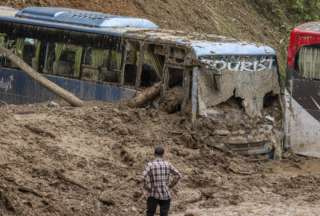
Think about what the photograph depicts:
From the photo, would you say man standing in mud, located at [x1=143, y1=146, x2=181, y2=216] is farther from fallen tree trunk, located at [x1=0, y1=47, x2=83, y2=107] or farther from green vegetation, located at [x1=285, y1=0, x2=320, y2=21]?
green vegetation, located at [x1=285, y1=0, x2=320, y2=21]

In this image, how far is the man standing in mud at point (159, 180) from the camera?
12695mm

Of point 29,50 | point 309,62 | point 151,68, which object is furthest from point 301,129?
point 29,50

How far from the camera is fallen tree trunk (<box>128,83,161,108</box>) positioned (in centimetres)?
1838

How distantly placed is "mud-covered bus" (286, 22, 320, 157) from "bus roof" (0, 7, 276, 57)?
62 centimetres

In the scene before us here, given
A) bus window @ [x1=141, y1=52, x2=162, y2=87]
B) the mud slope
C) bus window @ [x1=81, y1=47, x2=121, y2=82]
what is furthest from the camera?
the mud slope

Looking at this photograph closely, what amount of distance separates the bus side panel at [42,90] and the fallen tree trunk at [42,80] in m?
0.30

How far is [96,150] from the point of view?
16.2m

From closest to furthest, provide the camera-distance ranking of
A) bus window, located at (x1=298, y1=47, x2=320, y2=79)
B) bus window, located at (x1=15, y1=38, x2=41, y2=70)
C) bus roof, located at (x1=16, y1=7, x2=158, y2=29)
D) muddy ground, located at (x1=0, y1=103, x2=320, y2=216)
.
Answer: muddy ground, located at (x1=0, y1=103, x2=320, y2=216)
bus window, located at (x1=298, y1=47, x2=320, y2=79)
bus roof, located at (x1=16, y1=7, x2=158, y2=29)
bus window, located at (x1=15, y1=38, x2=41, y2=70)

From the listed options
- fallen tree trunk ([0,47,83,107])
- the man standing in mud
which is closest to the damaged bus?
fallen tree trunk ([0,47,83,107])

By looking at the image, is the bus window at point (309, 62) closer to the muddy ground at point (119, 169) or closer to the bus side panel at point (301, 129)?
the bus side panel at point (301, 129)

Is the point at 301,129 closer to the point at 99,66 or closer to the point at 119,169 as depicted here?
the point at 99,66

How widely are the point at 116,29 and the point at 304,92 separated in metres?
3.89

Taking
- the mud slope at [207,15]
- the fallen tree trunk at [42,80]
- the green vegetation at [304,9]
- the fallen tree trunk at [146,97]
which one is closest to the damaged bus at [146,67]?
the fallen tree trunk at [146,97]

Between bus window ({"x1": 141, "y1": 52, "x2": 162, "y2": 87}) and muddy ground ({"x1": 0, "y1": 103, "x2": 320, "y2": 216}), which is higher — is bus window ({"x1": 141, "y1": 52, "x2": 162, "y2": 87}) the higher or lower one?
the higher one
